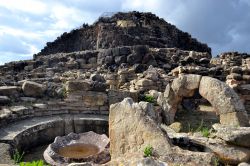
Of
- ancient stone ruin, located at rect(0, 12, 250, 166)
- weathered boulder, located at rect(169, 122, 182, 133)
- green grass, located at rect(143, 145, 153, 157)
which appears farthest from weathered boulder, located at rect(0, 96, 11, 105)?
green grass, located at rect(143, 145, 153, 157)

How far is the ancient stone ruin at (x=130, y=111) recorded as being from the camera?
5281 millimetres

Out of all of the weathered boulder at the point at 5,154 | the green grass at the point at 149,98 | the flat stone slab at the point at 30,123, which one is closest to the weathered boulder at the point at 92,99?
the flat stone slab at the point at 30,123

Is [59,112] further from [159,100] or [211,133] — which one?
[211,133]

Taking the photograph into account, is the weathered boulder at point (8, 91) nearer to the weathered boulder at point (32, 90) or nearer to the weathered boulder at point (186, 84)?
the weathered boulder at point (32, 90)

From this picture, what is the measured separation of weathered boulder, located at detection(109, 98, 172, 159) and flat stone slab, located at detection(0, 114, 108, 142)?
2641mm

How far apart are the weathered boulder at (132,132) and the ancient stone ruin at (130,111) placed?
15 millimetres

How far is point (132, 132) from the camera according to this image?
215 inches

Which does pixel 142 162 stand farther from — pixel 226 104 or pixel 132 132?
pixel 226 104

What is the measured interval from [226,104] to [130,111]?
231 centimetres

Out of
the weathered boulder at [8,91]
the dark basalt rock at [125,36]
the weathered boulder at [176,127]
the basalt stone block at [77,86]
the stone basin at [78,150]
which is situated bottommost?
the stone basin at [78,150]

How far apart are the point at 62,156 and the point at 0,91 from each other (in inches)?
152

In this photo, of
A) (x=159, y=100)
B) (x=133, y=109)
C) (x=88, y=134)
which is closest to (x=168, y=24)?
(x=159, y=100)

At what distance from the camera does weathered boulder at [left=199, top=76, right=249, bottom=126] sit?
22.7 ft

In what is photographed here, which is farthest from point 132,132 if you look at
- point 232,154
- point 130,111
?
point 232,154
